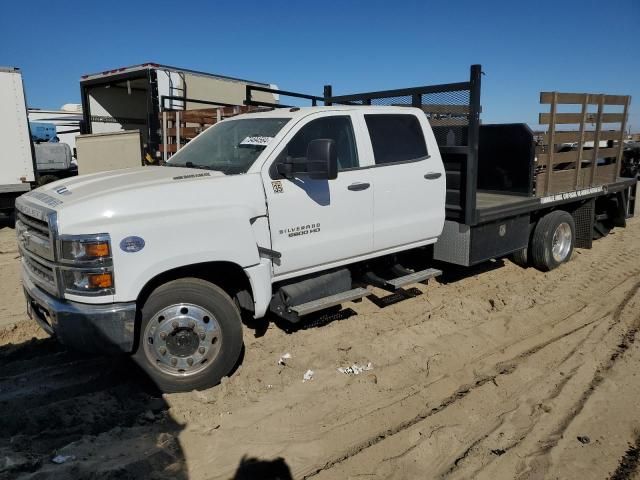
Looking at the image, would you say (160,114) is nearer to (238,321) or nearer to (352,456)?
(238,321)

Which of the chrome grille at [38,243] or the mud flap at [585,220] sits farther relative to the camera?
the mud flap at [585,220]

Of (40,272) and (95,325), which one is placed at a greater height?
(40,272)

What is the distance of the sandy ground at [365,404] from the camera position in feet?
10.6

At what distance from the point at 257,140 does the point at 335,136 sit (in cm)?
77

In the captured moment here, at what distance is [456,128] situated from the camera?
19.8 feet

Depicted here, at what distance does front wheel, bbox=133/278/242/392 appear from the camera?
3779 mm

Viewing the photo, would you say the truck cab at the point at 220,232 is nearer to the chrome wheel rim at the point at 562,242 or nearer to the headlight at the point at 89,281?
the headlight at the point at 89,281

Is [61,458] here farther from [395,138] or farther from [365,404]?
[395,138]

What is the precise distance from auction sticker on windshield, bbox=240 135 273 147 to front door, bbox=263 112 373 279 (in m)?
0.16

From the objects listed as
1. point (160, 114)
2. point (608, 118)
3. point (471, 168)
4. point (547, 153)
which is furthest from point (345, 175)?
point (160, 114)

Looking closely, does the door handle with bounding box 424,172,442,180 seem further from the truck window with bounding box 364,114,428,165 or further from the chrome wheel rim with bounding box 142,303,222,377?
the chrome wheel rim with bounding box 142,303,222,377

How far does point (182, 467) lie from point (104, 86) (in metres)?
11.2

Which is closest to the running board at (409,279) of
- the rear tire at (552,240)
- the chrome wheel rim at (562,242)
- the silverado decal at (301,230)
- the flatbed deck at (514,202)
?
the flatbed deck at (514,202)

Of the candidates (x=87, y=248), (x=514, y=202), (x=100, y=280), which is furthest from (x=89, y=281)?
(x=514, y=202)
